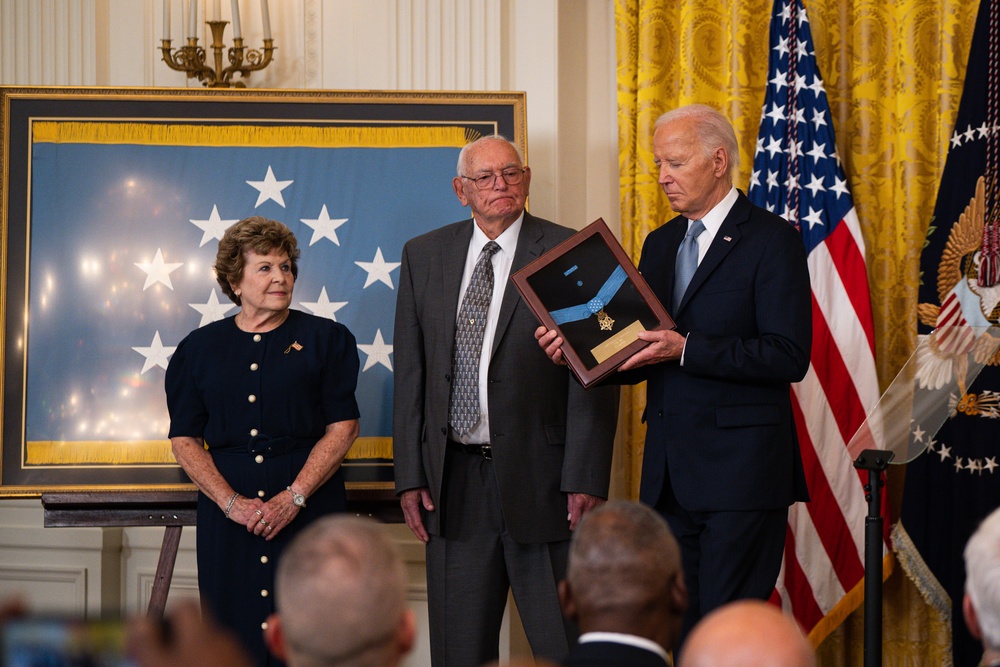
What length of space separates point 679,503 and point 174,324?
2080 millimetres

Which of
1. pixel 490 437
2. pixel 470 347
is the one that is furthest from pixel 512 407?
pixel 470 347

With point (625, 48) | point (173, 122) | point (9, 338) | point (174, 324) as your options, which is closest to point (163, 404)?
point (174, 324)

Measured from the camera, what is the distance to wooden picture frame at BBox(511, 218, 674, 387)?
130 inches

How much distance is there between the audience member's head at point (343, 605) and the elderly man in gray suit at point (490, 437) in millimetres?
2044

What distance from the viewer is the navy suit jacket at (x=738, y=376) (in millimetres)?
3178

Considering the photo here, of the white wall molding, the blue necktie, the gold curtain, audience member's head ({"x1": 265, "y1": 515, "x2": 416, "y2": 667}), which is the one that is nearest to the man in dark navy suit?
audience member's head ({"x1": 265, "y1": 515, "x2": 416, "y2": 667})

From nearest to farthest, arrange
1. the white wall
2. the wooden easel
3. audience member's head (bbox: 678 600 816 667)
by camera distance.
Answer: audience member's head (bbox: 678 600 816 667) → the wooden easel → the white wall

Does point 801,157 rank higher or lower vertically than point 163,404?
higher

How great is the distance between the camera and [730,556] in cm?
317

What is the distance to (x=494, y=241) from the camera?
379 cm

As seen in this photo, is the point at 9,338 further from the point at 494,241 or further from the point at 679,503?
the point at 679,503

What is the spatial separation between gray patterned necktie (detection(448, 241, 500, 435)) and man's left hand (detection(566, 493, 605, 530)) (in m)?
0.41

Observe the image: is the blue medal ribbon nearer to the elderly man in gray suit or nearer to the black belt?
the elderly man in gray suit

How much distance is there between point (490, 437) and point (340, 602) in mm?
2126
